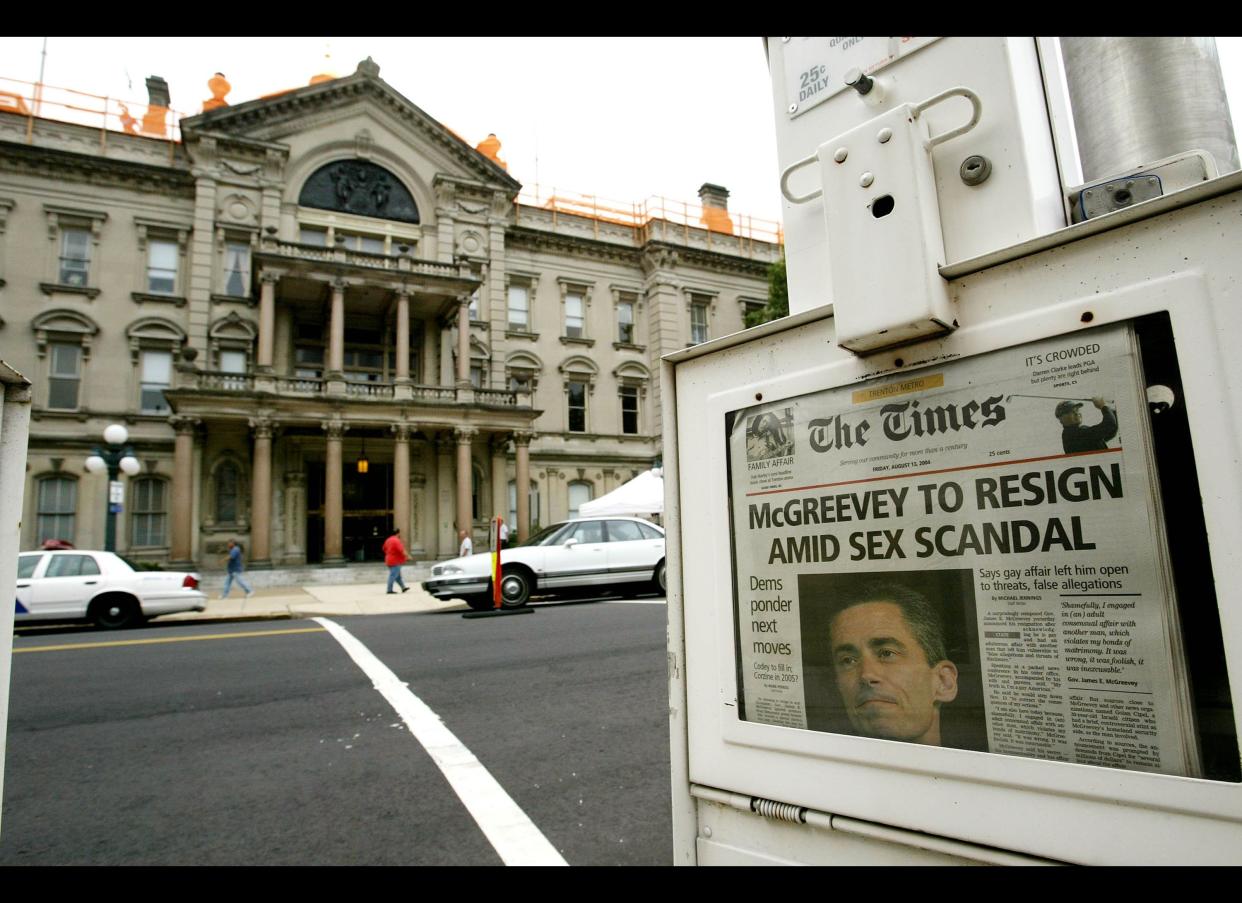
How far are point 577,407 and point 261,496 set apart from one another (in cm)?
1287

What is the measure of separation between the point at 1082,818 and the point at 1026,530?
1.60ft

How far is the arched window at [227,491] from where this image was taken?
23.8 meters

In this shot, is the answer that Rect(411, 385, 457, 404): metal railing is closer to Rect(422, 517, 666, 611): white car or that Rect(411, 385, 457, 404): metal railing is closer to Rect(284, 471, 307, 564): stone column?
Rect(284, 471, 307, 564): stone column

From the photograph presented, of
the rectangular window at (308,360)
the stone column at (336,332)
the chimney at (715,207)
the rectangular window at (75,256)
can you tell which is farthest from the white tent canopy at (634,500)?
the chimney at (715,207)

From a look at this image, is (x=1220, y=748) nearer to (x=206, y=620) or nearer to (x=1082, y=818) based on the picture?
(x=1082, y=818)

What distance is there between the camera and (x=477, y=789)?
389cm

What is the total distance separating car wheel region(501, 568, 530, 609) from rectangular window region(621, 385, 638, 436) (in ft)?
60.7

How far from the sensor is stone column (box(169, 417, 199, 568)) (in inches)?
858

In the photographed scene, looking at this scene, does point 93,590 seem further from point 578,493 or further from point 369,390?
point 578,493

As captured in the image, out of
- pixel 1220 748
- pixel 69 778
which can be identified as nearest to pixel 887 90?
pixel 1220 748

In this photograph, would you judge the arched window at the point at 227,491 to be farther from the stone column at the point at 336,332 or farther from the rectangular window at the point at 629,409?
the rectangular window at the point at 629,409

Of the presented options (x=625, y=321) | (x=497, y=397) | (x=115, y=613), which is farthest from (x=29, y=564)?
(x=625, y=321)

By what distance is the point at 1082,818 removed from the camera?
4.14 feet

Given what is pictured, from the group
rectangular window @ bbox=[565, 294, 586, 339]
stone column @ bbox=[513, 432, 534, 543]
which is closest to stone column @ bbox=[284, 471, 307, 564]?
stone column @ bbox=[513, 432, 534, 543]
